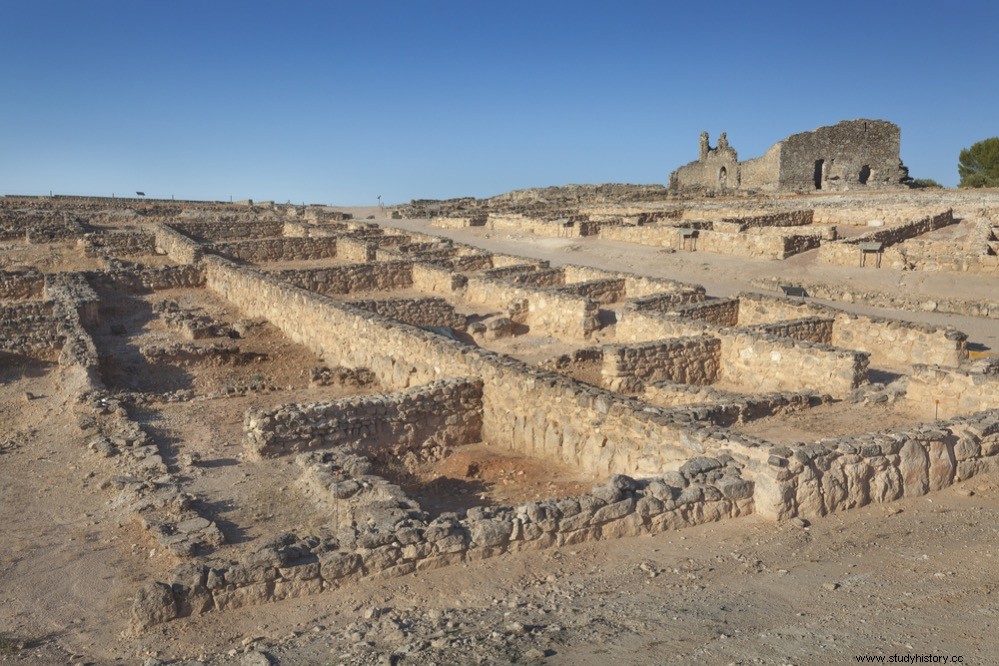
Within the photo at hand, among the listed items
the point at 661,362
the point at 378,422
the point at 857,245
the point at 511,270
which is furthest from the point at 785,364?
the point at 857,245

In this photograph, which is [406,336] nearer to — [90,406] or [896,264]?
[90,406]

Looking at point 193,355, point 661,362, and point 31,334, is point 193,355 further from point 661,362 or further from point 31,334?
point 661,362

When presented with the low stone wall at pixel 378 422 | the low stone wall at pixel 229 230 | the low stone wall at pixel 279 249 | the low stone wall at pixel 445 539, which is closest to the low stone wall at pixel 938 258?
the low stone wall at pixel 378 422

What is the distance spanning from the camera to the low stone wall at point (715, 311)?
14.4 m

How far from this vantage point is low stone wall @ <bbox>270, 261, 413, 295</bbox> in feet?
63.2

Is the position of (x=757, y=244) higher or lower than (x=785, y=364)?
higher

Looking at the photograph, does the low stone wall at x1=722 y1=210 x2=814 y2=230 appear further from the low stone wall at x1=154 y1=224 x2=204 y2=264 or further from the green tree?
the green tree

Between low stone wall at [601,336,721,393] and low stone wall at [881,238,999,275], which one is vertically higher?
low stone wall at [881,238,999,275]

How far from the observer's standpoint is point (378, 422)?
945 cm

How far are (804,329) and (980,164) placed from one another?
43254 mm

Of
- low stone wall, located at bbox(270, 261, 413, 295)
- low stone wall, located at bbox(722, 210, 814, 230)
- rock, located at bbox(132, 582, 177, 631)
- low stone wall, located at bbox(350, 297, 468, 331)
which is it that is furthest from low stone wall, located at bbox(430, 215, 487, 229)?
rock, located at bbox(132, 582, 177, 631)

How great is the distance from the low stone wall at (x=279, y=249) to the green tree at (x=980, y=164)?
38.2m

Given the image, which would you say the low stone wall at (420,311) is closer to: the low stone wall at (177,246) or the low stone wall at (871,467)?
the low stone wall at (177,246)

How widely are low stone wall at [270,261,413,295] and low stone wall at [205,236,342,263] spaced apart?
485 centimetres
